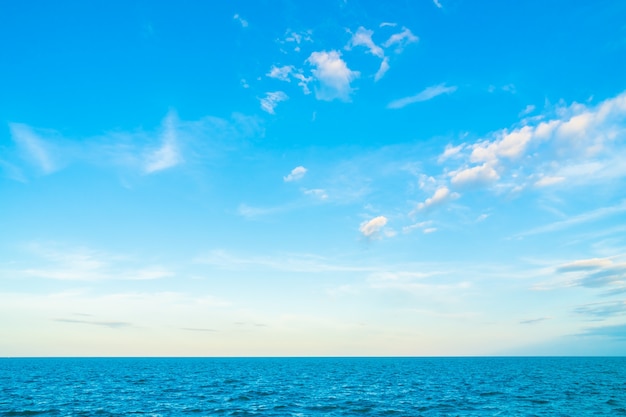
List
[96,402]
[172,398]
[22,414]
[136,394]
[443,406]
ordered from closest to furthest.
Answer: [22,414] < [443,406] < [96,402] < [172,398] < [136,394]

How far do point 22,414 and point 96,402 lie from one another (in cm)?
1013

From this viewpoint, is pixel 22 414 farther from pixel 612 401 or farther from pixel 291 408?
pixel 612 401

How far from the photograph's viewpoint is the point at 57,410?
45094mm

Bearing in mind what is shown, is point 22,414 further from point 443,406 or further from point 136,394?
point 443,406

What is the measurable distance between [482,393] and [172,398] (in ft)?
151

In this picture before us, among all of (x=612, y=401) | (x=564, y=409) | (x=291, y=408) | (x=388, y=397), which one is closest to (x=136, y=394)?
(x=291, y=408)

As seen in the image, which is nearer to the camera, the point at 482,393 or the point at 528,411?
the point at 528,411

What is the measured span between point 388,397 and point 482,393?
652 inches

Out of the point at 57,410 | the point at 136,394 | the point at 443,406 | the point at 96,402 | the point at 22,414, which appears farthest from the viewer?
the point at 136,394

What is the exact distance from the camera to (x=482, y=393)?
203 ft

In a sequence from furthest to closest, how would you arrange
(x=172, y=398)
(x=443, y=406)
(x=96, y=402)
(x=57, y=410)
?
(x=172, y=398)
(x=96, y=402)
(x=443, y=406)
(x=57, y=410)

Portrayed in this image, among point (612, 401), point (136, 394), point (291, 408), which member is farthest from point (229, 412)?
point (612, 401)

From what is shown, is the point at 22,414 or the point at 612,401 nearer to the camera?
the point at 22,414

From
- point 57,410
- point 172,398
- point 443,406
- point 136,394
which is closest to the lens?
point 57,410
